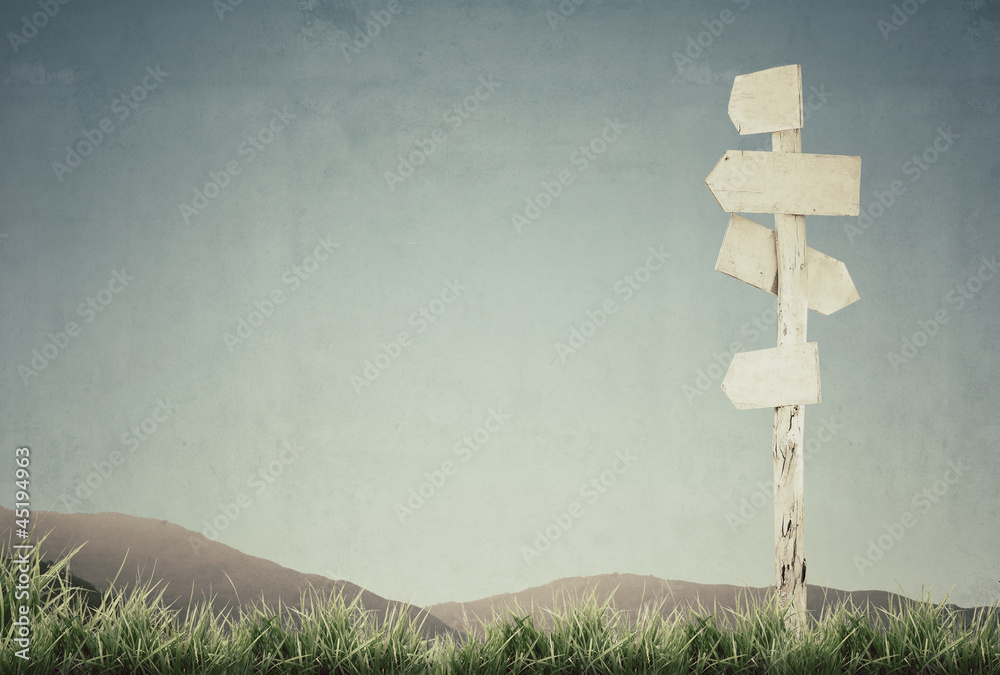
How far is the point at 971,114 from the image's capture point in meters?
3.41

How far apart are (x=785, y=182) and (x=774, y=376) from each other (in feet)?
2.00

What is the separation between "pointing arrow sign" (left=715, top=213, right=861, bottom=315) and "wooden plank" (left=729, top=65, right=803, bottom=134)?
0.32m

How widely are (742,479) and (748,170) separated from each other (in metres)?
1.92

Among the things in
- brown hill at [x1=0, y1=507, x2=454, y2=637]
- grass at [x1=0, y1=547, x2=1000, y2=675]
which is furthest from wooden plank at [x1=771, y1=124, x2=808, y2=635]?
brown hill at [x1=0, y1=507, x2=454, y2=637]

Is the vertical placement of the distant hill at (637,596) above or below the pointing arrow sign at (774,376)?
below

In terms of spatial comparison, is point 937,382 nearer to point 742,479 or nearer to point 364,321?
point 742,479

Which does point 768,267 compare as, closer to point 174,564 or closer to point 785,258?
point 785,258

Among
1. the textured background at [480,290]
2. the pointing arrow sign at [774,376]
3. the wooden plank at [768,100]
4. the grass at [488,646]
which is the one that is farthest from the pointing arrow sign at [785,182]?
the textured background at [480,290]

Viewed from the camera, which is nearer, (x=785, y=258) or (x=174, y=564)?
(x=785, y=258)

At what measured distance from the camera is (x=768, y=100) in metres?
2.02

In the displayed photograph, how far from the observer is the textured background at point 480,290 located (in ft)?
11.0

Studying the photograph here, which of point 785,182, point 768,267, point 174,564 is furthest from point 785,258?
point 174,564

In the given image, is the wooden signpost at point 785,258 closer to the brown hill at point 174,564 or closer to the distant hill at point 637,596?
the distant hill at point 637,596

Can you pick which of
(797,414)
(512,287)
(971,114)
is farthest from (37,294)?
(971,114)
